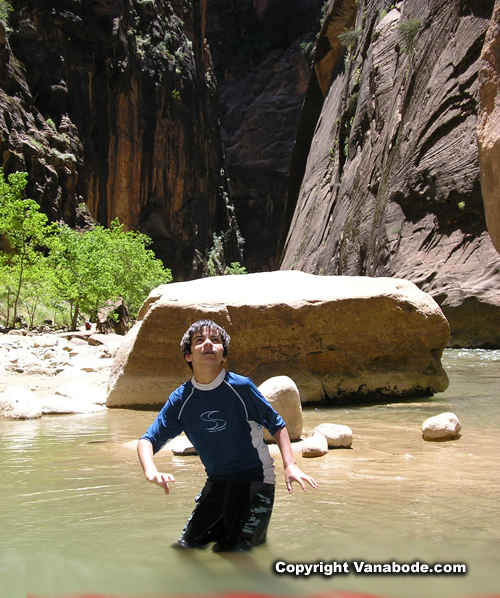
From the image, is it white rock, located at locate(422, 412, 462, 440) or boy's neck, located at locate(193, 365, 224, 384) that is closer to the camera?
boy's neck, located at locate(193, 365, 224, 384)

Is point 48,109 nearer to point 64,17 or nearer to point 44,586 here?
point 64,17

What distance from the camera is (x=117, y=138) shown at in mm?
42125

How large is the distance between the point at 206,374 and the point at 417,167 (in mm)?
16117

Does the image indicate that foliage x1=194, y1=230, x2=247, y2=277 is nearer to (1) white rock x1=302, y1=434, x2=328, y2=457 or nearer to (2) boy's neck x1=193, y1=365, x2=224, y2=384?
(1) white rock x1=302, y1=434, x2=328, y2=457

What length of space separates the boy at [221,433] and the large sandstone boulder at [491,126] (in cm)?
236

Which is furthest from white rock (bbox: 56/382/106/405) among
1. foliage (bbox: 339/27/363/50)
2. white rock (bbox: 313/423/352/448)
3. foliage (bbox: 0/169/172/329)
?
foliage (bbox: 339/27/363/50)

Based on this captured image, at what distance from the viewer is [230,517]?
238cm

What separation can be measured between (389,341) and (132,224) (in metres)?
40.0

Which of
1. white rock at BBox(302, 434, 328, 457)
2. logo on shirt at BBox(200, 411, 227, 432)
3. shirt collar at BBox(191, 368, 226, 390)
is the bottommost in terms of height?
white rock at BBox(302, 434, 328, 457)

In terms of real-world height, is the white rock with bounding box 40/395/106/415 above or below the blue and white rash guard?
below

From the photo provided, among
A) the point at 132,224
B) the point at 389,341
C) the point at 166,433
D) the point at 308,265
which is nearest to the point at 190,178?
the point at 132,224

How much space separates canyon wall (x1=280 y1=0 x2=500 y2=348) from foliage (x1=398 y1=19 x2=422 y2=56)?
0.03m

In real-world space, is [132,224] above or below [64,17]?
below

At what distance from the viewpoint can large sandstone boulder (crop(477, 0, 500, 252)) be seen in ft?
12.8
